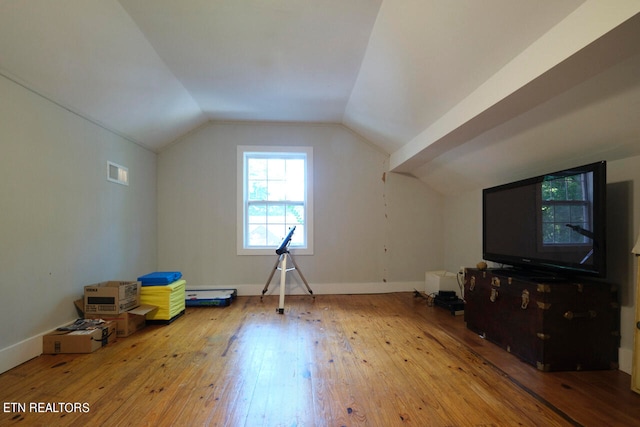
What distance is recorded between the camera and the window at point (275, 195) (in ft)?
14.2

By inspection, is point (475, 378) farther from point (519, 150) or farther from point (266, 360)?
point (519, 150)

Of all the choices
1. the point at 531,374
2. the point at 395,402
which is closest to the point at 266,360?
the point at 395,402

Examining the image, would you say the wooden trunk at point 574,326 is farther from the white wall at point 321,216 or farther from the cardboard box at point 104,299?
the cardboard box at point 104,299

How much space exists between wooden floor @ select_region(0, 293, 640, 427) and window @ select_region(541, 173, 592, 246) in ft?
3.22

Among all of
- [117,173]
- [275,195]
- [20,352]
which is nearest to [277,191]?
[275,195]

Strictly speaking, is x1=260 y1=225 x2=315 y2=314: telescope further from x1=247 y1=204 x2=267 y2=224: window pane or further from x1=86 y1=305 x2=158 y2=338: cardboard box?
x1=86 y1=305 x2=158 y2=338: cardboard box

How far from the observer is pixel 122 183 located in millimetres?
3377

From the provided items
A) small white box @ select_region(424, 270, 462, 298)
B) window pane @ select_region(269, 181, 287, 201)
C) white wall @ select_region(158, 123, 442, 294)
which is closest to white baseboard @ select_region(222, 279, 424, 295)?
Result: white wall @ select_region(158, 123, 442, 294)

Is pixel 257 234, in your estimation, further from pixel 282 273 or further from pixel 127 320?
pixel 127 320

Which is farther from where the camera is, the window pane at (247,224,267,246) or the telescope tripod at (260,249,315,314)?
the window pane at (247,224,267,246)

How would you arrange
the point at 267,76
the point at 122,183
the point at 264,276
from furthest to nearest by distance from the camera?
the point at 264,276 → the point at 122,183 → the point at 267,76

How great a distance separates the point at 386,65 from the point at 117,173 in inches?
126

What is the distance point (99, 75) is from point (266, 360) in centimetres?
278

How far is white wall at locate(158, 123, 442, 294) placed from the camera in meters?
4.20
